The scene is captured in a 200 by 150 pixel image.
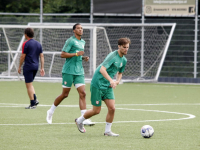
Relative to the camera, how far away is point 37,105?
43.9 feet

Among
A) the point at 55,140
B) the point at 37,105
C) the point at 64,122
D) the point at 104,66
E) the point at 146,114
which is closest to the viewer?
the point at 55,140

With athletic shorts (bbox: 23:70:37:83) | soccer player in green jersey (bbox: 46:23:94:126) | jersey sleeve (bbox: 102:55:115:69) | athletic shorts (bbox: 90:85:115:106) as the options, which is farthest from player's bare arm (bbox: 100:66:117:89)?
athletic shorts (bbox: 23:70:37:83)

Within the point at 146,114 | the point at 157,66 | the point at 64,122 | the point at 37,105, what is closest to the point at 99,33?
the point at 157,66

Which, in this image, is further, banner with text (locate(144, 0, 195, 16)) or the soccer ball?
banner with text (locate(144, 0, 195, 16))

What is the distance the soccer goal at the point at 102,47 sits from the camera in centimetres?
2194

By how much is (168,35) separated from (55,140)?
1524 cm

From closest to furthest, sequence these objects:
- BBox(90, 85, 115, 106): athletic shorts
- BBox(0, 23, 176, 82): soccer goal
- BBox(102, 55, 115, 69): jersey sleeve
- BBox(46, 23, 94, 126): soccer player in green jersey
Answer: BBox(102, 55, 115, 69): jersey sleeve → BBox(90, 85, 115, 106): athletic shorts → BBox(46, 23, 94, 126): soccer player in green jersey → BBox(0, 23, 176, 82): soccer goal

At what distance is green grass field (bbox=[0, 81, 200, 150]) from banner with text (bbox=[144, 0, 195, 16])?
6.91 m

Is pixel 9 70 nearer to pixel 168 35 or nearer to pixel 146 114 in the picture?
pixel 168 35

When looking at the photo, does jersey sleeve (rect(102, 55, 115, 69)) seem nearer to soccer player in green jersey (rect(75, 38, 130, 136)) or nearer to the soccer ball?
soccer player in green jersey (rect(75, 38, 130, 136))

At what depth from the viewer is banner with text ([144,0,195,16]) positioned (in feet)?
73.6

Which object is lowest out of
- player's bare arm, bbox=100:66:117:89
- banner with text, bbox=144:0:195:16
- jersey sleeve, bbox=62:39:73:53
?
player's bare arm, bbox=100:66:117:89

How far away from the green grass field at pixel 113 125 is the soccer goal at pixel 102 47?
579 centimetres

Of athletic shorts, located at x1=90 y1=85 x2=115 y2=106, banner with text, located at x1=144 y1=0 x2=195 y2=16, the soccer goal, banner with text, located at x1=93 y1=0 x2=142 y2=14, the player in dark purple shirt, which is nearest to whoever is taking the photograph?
athletic shorts, located at x1=90 y1=85 x2=115 y2=106
